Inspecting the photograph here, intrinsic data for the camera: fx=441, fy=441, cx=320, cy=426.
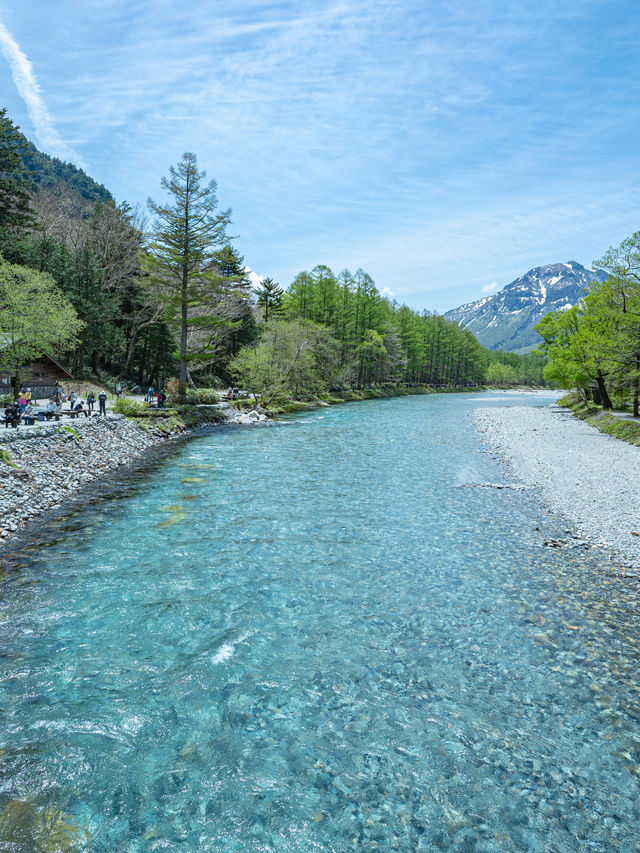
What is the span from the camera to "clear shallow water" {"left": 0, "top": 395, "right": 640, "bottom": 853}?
474cm

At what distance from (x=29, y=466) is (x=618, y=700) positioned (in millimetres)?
18597

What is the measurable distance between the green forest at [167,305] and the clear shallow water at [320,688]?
23530 mm

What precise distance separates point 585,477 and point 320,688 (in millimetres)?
16442

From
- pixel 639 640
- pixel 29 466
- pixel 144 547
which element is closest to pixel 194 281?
pixel 29 466

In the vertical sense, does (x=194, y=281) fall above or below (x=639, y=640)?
above

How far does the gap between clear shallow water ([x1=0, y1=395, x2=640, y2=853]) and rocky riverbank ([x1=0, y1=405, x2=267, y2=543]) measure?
213 cm

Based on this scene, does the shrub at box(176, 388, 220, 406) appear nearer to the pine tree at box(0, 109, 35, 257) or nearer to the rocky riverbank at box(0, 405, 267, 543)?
the rocky riverbank at box(0, 405, 267, 543)

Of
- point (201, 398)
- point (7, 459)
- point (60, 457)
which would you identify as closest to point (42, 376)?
point (201, 398)

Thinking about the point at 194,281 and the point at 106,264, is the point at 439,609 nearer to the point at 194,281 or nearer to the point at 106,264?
the point at 194,281

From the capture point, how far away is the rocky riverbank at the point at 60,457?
1395 cm

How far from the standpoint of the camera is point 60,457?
1869 centimetres

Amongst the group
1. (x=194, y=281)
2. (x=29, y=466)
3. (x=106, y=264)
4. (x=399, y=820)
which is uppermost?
(x=106, y=264)

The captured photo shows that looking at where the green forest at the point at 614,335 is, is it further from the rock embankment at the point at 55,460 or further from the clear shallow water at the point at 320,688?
the rock embankment at the point at 55,460

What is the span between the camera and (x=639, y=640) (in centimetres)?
783
